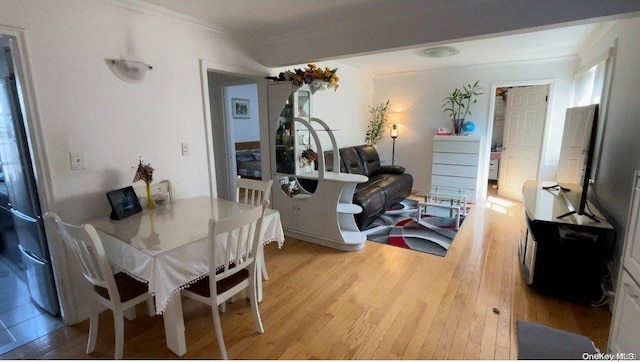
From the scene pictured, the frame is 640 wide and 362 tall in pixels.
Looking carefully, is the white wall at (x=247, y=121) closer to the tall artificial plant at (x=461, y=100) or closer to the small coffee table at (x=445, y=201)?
the small coffee table at (x=445, y=201)

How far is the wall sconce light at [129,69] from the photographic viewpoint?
2.21 m

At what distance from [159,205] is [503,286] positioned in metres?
2.95

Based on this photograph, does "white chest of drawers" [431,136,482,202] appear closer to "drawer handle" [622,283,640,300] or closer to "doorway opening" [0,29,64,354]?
"drawer handle" [622,283,640,300]

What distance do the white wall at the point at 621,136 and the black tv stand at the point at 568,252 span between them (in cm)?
13

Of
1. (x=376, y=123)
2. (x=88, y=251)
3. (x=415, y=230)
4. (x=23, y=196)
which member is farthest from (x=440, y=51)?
(x=23, y=196)

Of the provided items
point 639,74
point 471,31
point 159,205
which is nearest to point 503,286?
point 639,74

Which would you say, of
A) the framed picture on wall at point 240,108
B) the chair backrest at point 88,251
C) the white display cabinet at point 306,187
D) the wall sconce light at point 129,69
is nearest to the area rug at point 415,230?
the white display cabinet at point 306,187

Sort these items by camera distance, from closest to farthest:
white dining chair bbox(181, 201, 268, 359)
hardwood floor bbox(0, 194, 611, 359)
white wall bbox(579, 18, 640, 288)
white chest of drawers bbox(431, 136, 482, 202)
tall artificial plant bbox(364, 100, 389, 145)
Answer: white dining chair bbox(181, 201, 268, 359) < hardwood floor bbox(0, 194, 611, 359) < white wall bbox(579, 18, 640, 288) < white chest of drawers bbox(431, 136, 482, 202) < tall artificial plant bbox(364, 100, 389, 145)

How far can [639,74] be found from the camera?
7.10ft

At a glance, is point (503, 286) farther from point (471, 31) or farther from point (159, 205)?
point (159, 205)

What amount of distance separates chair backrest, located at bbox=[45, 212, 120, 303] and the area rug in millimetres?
2625

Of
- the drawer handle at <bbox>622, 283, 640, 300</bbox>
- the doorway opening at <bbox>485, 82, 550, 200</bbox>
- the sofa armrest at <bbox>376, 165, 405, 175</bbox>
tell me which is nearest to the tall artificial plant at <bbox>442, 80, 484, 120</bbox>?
the doorway opening at <bbox>485, 82, 550, 200</bbox>

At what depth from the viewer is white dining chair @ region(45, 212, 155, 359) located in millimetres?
1486

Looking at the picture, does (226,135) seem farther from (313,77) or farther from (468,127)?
(468,127)
